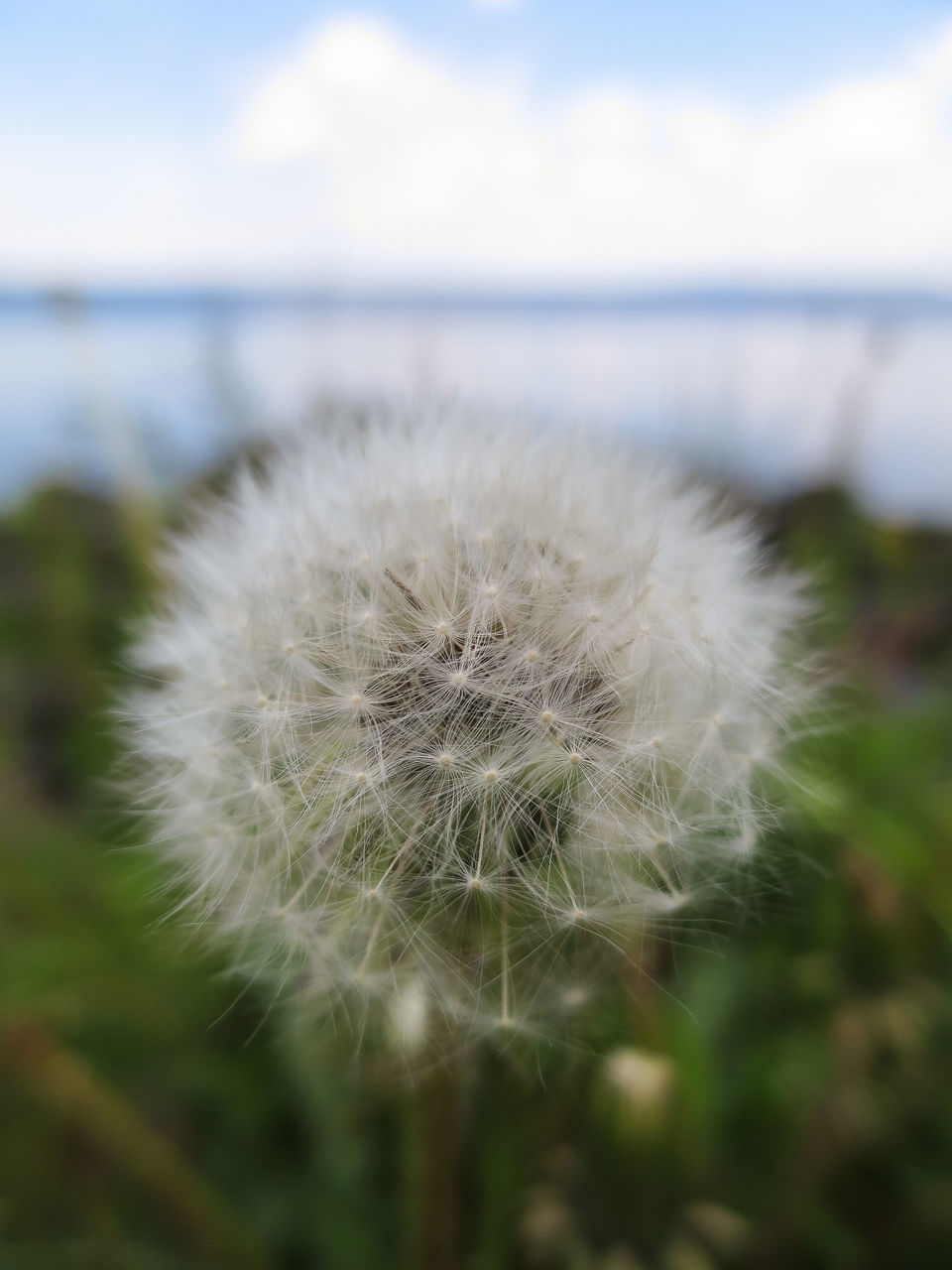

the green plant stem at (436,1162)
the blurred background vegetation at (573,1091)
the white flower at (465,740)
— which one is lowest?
the blurred background vegetation at (573,1091)

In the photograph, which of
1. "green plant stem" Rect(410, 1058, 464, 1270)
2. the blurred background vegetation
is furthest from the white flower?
the blurred background vegetation

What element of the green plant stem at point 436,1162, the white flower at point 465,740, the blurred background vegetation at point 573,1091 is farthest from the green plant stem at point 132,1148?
the white flower at point 465,740

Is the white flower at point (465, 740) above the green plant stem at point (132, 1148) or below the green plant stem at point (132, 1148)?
above

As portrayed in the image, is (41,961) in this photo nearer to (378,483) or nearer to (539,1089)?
(539,1089)

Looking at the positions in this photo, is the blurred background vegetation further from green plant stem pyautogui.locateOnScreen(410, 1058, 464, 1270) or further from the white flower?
the white flower

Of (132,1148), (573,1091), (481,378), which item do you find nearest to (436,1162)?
(573,1091)

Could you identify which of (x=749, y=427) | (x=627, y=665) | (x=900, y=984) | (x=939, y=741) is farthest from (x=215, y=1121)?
(x=749, y=427)

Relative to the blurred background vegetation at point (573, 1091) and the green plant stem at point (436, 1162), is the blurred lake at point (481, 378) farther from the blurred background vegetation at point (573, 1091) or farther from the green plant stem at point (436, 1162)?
the green plant stem at point (436, 1162)

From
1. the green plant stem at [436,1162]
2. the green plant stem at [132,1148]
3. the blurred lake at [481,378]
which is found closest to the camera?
the green plant stem at [436,1162]
